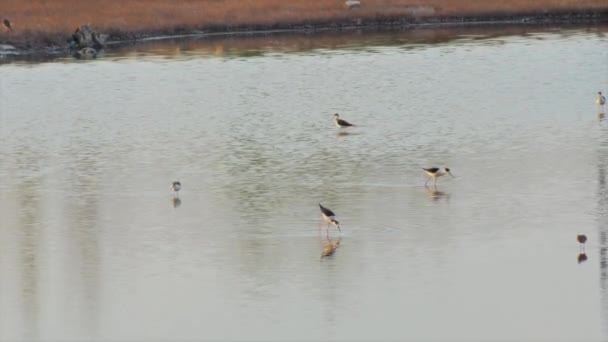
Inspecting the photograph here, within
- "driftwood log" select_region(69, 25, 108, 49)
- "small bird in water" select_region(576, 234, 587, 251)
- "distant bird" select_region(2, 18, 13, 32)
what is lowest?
"small bird in water" select_region(576, 234, 587, 251)

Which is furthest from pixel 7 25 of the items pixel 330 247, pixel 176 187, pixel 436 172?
pixel 330 247

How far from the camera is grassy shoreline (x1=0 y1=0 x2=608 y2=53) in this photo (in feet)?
217

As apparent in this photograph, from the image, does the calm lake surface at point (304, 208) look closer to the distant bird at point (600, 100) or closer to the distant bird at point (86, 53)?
the distant bird at point (600, 100)

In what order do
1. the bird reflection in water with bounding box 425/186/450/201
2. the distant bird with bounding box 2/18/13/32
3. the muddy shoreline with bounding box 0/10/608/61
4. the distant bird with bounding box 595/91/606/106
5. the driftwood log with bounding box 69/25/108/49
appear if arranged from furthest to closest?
the muddy shoreline with bounding box 0/10/608/61, the distant bird with bounding box 2/18/13/32, the driftwood log with bounding box 69/25/108/49, the distant bird with bounding box 595/91/606/106, the bird reflection in water with bounding box 425/186/450/201

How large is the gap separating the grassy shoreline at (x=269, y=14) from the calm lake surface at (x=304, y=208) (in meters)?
17.0

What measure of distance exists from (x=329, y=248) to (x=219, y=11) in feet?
155

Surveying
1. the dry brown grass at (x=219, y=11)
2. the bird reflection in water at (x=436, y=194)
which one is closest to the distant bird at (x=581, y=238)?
the bird reflection in water at (x=436, y=194)

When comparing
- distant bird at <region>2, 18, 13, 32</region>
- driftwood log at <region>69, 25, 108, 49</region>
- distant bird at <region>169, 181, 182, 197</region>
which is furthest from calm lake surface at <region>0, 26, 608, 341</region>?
distant bird at <region>2, 18, 13, 32</region>

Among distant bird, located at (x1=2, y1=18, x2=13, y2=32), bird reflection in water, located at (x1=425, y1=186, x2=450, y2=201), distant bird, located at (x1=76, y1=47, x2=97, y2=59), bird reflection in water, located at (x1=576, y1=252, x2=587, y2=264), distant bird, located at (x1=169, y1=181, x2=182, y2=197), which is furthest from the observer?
distant bird, located at (x1=2, y1=18, x2=13, y2=32)

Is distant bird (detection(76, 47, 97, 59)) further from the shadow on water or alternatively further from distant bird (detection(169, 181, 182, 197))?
the shadow on water

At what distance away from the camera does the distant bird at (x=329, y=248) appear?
2178 cm

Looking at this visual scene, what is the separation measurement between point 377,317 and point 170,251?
201 inches

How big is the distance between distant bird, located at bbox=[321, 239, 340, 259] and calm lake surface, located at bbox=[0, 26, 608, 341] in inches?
4.1

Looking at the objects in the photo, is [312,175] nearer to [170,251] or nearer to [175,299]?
[170,251]
